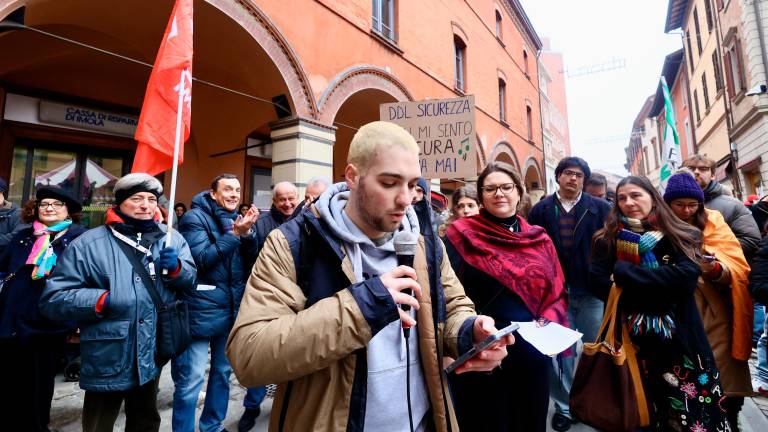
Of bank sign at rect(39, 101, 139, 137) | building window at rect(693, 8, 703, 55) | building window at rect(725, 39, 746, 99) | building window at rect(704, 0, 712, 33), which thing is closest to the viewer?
bank sign at rect(39, 101, 139, 137)

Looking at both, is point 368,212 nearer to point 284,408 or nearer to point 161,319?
point 284,408

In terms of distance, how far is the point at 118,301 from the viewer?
2244 mm

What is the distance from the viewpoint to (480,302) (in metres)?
2.51

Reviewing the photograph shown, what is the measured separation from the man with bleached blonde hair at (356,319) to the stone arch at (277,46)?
4.94 metres

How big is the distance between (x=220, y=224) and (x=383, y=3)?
7.81 meters

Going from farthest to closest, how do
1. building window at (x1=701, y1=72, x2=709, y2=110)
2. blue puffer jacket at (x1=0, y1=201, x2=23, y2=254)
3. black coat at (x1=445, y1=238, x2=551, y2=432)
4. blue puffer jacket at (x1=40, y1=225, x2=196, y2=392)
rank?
building window at (x1=701, y1=72, x2=709, y2=110)
blue puffer jacket at (x1=0, y1=201, x2=23, y2=254)
black coat at (x1=445, y1=238, x2=551, y2=432)
blue puffer jacket at (x1=40, y1=225, x2=196, y2=392)

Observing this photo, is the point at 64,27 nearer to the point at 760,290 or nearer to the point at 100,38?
the point at 100,38

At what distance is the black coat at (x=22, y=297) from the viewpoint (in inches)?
110

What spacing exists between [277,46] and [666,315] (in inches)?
230

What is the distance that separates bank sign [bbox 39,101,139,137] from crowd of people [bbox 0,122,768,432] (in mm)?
3406

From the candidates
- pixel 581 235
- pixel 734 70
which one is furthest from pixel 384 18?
pixel 734 70

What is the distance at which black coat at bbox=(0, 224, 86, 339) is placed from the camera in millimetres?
2789

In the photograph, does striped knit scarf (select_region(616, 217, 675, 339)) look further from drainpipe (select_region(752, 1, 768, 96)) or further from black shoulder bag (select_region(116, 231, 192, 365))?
drainpipe (select_region(752, 1, 768, 96))

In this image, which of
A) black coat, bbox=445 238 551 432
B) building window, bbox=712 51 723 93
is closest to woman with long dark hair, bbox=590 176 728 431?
black coat, bbox=445 238 551 432
